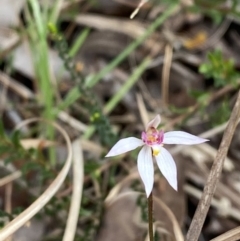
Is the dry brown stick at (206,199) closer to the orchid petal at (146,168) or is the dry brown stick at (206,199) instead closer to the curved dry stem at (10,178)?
Answer: the orchid petal at (146,168)

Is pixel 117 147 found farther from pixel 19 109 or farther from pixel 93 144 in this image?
pixel 19 109

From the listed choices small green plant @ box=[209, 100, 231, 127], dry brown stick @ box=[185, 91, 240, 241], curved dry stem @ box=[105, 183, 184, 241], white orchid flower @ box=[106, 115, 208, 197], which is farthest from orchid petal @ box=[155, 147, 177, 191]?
small green plant @ box=[209, 100, 231, 127]

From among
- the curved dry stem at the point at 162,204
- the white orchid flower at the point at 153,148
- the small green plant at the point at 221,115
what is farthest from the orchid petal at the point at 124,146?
the small green plant at the point at 221,115

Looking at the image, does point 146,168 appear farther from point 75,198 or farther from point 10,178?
point 10,178

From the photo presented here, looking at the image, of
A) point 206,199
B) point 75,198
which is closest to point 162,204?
point 75,198

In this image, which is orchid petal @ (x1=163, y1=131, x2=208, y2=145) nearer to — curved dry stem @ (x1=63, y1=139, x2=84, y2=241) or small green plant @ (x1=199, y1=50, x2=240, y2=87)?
curved dry stem @ (x1=63, y1=139, x2=84, y2=241)

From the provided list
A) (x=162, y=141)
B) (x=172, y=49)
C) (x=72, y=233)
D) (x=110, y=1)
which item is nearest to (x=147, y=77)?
(x=172, y=49)

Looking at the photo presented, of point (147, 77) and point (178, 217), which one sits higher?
point (147, 77)
